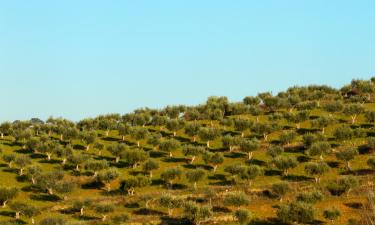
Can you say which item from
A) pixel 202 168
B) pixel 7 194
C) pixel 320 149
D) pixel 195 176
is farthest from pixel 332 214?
pixel 7 194

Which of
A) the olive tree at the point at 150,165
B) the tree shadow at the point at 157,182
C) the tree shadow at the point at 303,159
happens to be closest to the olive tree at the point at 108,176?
the olive tree at the point at 150,165

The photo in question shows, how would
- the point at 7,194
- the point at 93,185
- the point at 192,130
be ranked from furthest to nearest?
the point at 192,130 → the point at 93,185 → the point at 7,194

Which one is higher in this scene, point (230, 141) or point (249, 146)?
point (230, 141)

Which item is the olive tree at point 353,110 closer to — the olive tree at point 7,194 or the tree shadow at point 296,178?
the tree shadow at point 296,178

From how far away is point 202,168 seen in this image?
10019 centimetres

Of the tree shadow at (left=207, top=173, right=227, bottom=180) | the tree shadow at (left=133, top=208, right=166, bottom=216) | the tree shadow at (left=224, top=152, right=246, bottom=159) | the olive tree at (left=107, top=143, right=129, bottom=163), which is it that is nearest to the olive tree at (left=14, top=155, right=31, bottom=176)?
the olive tree at (left=107, top=143, right=129, bottom=163)

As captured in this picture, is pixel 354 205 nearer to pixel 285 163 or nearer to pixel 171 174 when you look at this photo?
pixel 285 163

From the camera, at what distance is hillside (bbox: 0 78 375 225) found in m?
73.6

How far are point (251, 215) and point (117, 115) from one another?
329 feet

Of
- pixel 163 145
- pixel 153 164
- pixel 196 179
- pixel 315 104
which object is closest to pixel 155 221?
pixel 196 179

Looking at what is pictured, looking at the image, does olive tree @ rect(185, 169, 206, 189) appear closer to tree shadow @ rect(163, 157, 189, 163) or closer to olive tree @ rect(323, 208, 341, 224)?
tree shadow @ rect(163, 157, 189, 163)

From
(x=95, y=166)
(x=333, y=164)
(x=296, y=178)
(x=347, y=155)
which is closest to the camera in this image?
(x=296, y=178)

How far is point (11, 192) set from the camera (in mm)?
83688

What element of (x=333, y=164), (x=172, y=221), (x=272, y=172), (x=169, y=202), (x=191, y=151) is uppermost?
(x=191, y=151)
